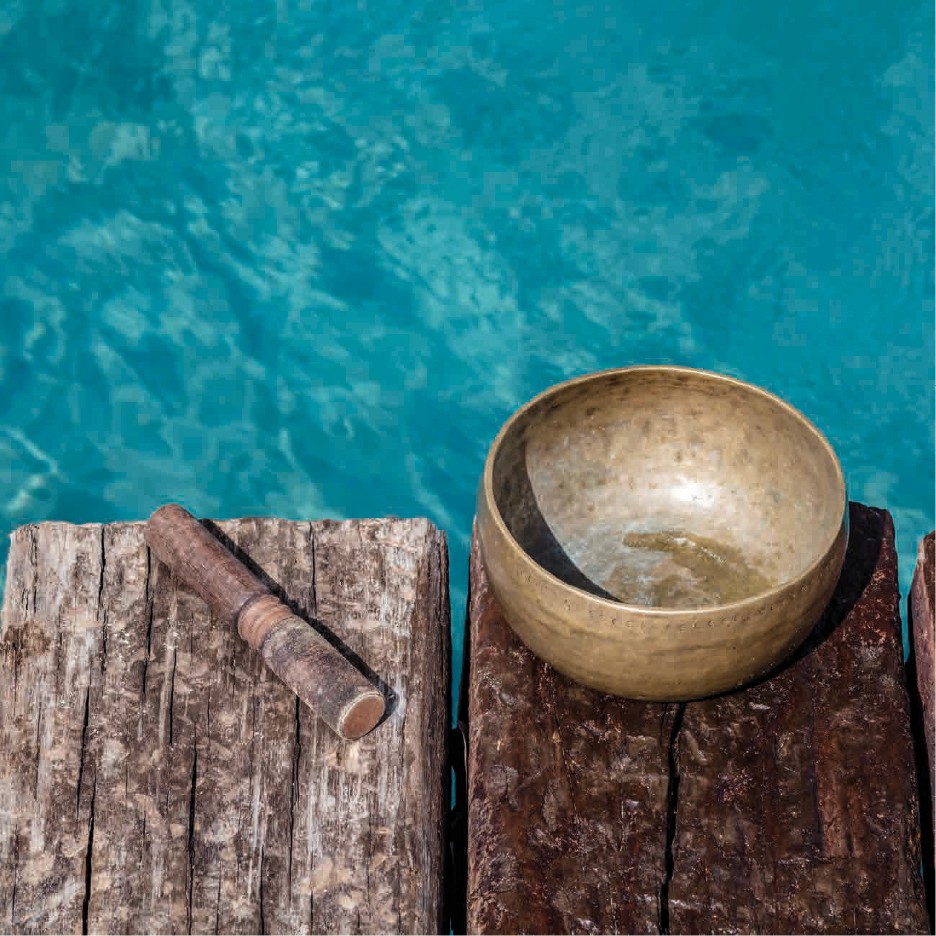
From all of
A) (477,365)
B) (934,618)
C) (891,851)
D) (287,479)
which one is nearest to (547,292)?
(477,365)

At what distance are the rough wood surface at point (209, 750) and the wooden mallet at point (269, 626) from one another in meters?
0.04

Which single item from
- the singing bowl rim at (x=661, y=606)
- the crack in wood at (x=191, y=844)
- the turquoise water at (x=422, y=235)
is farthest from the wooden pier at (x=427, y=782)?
the turquoise water at (x=422, y=235)

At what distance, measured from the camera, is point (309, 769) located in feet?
4.84

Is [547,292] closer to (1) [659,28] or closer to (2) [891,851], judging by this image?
(1) [659,28]

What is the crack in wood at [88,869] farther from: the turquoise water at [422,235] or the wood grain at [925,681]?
the turquoise water at [422,235]

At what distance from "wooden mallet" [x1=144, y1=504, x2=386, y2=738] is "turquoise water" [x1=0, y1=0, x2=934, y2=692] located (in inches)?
61.9

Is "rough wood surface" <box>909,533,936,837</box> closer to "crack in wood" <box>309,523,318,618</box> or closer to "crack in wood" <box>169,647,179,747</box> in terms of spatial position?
"crack in wood" <box>309,523,318,618</box>

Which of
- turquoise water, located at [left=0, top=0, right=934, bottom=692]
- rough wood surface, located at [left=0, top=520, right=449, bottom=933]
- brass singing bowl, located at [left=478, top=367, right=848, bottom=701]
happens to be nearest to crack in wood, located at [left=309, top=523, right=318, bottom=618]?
rough wood surface, located at [left=0, top=520, right=449, bottom=933]

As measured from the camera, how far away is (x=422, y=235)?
11.5 ft

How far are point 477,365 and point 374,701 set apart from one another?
195 cm

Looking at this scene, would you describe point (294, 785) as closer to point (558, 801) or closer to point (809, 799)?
point (558, 801)

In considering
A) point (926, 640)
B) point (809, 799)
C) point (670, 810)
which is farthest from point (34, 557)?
point (926, 640)

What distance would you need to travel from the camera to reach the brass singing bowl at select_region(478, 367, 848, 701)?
158cm

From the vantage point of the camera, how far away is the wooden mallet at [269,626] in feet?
4.80
